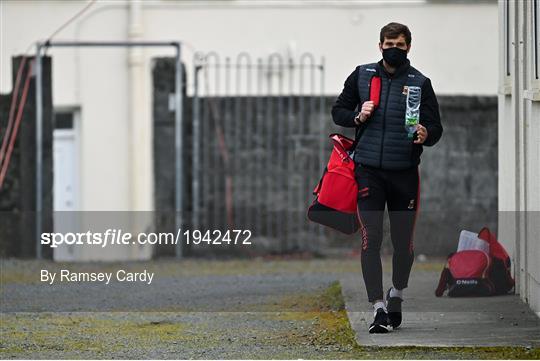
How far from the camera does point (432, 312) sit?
10133mm

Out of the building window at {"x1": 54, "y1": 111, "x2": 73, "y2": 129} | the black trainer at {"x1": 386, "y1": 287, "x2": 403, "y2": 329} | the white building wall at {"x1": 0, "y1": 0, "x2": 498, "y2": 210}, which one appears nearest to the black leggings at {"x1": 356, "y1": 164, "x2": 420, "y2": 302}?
the black trainer at {"x1": 386, "y1": 287, "x2": 403, "y2": 329}

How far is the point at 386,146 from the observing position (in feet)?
30.1

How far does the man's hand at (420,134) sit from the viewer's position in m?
9.03

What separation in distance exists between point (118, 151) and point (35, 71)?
5.04 m

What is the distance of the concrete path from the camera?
28.8ft

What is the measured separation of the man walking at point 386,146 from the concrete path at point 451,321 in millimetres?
253

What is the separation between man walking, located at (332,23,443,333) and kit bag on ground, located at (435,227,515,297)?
179cm

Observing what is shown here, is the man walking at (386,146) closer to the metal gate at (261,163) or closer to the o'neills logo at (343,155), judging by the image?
the o'neills logo at (343,155)

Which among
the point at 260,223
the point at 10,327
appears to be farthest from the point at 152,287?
the point at 260,223

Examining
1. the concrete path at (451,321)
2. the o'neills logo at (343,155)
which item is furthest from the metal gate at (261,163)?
the o'neills logo at (343,155)

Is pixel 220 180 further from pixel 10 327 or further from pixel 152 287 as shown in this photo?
pixel 10 327

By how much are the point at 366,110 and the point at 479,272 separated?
7.73 feet

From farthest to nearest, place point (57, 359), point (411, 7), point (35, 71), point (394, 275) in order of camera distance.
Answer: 1. point (411, 7)
2. point (35, 71)
3. point (394, 275)
4. point (57, 359)

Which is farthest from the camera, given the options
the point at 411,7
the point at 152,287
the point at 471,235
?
the point at 411,7
